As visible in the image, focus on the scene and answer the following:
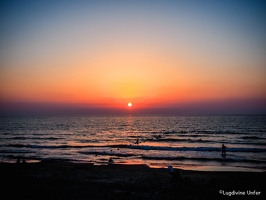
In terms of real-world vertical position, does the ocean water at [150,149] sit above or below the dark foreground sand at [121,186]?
below

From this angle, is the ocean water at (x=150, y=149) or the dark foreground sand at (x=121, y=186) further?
the ocean water at (x=150, y=149)

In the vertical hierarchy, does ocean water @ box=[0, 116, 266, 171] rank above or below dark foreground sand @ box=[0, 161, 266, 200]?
below

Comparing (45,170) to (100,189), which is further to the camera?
(45,170)

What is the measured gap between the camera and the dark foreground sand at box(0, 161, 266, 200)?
13.0 metres

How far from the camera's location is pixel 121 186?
51.0ft

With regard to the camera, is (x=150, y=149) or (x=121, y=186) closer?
(x=121, y=186)

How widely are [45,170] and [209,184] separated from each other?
14178mm

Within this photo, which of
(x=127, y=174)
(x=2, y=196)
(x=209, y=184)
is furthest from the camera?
(x=127, y=174)

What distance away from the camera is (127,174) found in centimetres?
1952

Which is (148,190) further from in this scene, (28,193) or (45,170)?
(45,170)

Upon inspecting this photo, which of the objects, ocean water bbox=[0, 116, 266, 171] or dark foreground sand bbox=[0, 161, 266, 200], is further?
ocean water bbox=[0, 116, 266, 171]

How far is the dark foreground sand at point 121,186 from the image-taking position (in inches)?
512

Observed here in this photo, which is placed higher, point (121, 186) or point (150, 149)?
point (121, 186)

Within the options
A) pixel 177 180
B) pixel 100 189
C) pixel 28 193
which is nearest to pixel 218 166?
pixel 177 180
